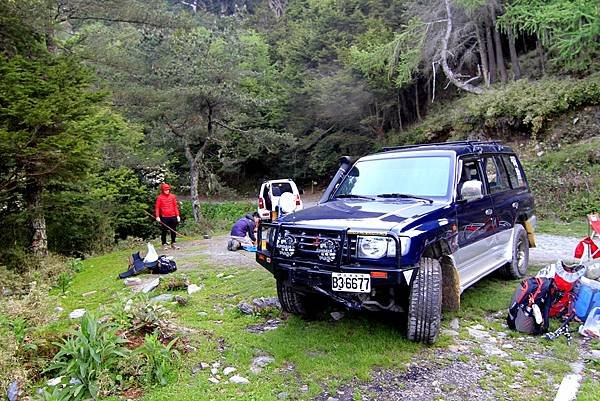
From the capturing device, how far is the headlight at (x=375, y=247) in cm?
369

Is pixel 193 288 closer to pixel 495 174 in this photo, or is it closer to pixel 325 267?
pixel 325 267

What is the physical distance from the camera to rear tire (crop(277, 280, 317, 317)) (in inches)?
191

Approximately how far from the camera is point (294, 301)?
4.84 m

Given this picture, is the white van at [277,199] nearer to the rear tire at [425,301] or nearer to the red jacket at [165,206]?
the red jacket at [165,206]

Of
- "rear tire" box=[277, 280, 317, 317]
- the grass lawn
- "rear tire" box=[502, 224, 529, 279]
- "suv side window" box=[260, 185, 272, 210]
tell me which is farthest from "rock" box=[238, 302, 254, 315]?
"suv side window" box=[260, 185, 272, 210]

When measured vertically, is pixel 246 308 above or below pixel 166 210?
below

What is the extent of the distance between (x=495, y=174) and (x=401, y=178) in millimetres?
1641

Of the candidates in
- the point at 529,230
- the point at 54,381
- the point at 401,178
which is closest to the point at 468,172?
the point at 401,178

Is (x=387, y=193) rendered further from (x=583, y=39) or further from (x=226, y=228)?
(x=226, y=228)

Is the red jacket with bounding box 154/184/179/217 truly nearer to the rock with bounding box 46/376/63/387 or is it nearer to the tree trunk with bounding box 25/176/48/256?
the tree trunk with bounding box 25/176/48/256

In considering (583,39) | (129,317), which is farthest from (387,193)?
A: (583,39)

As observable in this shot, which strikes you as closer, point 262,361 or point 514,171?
point 262,361

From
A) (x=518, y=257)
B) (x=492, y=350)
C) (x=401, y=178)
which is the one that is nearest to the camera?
(x=492, y=350)

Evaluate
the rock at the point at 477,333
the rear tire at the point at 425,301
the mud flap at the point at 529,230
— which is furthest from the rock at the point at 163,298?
the mud flap at the point at 529,230
